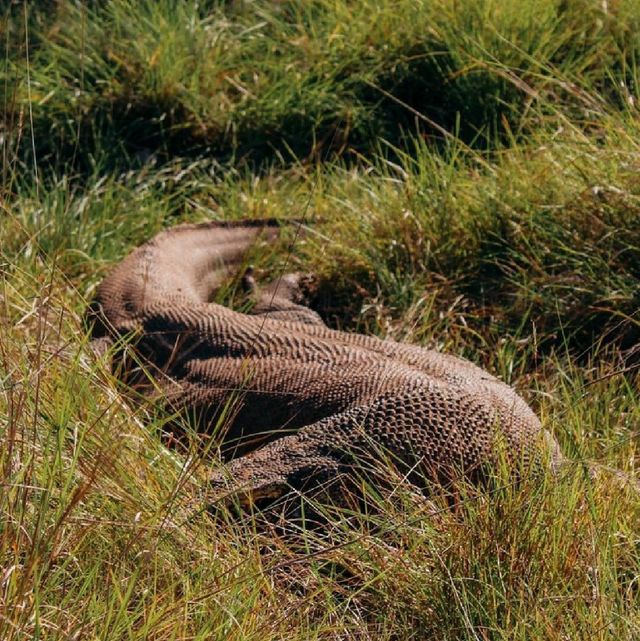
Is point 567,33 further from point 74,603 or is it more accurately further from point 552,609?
point 74,603

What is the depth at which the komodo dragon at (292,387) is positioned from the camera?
3.76 meters

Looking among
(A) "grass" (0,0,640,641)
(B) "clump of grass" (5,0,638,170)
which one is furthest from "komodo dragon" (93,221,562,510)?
(B) "clump of grass" (5,0,638,170)

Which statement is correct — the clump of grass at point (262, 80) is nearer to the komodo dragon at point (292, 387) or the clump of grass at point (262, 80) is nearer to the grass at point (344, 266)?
the grass at point (344, 266)

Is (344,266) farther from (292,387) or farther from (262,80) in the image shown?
(262,80)

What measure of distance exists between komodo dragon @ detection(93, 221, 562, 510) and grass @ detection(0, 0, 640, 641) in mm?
190

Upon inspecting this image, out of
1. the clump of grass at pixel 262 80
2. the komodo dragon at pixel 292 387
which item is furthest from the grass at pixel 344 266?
the komodo dragon at pixel 292 387

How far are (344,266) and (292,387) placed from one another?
1.14 m

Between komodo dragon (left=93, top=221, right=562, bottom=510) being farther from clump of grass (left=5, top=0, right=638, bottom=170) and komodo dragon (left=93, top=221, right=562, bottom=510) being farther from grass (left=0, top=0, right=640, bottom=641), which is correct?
clump of grass (left=5, top=0, right=638, bottom=170)

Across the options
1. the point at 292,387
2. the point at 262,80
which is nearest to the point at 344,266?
the point at 292,387

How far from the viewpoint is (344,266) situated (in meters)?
5.33

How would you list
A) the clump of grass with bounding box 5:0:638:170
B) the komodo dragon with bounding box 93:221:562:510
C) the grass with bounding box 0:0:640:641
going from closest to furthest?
the grass with bounding box 0:0:640:641 → the komodo dragon with bounding box 93:221:562:510 → the clump of grass with bounding box 5:0:638:170

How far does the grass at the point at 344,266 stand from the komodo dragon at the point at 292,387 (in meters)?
0.19

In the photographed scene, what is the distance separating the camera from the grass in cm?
286

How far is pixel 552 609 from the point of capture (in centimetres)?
284
